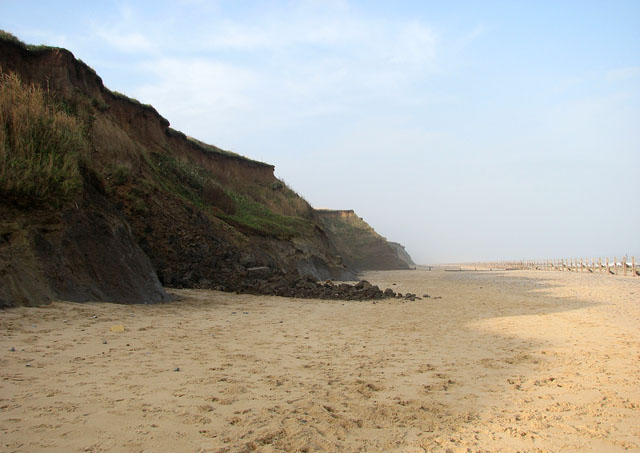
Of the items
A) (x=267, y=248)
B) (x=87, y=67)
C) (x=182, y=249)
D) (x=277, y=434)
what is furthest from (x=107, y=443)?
(x=87, y=67)

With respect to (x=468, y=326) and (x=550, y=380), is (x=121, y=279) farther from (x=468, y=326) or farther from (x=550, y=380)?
(x=550, y=380)

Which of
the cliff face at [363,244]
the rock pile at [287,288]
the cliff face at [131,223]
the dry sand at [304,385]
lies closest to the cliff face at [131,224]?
the cliff face at [131,223]

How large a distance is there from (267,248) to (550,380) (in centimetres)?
1557

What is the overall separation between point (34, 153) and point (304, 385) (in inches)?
316

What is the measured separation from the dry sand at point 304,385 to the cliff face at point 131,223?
1.11 m

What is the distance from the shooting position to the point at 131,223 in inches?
513

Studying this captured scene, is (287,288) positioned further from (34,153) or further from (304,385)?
(304,385)

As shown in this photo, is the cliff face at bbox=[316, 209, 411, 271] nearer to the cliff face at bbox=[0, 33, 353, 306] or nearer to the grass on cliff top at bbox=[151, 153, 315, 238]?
the cliff face at bbox=[0, 33, 353, 306]

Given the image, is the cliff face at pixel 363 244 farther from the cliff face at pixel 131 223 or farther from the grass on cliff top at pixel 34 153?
the grass on cliff top at pixel 34 153

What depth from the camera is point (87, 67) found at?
17.4 meters

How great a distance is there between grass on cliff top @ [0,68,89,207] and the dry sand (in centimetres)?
272

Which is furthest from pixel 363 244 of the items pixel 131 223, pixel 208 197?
pixel 131 223

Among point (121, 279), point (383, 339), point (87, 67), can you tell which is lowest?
point (383, 339)

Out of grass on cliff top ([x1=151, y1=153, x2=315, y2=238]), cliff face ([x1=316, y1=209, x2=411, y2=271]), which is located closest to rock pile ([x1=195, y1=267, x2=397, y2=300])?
grass on cliff top ([x1=151, y1=153, x2=315, y2=238])
